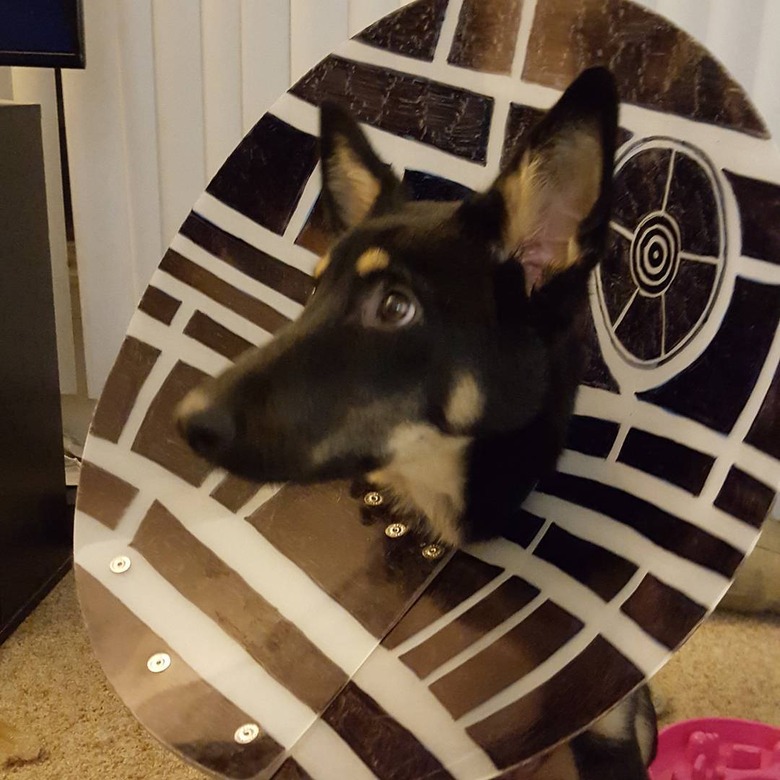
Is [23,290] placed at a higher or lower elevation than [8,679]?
higher

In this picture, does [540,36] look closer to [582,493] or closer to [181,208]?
[582,493]

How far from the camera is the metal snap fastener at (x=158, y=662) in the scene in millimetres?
935

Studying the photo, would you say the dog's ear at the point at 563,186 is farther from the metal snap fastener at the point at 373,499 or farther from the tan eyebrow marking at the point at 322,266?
the metal snap fastener at the point at 373,499

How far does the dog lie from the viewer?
2.62ft

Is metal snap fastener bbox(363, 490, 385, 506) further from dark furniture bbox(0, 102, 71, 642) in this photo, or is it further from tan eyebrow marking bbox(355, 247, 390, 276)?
dark furniture bbox(0, 102, 71, 642)

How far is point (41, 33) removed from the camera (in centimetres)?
147

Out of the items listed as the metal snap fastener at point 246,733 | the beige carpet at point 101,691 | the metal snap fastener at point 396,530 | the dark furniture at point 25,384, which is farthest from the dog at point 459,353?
the dark furniture at point 25,384

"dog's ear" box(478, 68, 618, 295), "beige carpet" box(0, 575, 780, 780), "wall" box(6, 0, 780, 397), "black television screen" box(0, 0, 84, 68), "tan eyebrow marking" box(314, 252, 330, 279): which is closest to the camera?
"dog's ear" box(478, 68, 618, 295)

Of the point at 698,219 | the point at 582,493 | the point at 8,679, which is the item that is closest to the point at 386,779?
the point at 582,493

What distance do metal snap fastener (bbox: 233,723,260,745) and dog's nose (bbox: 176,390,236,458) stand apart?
290mm

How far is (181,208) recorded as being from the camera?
182 cm

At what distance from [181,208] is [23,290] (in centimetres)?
39

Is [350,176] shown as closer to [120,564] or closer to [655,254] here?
[655,254]

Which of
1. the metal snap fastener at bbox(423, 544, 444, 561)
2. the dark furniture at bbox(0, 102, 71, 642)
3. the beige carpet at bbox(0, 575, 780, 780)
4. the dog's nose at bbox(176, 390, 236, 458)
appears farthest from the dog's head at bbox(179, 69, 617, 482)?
the dark furniture at bbox(0, 102, 71, 642)
